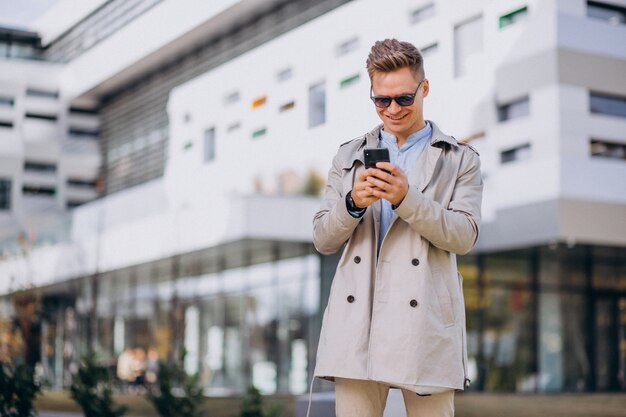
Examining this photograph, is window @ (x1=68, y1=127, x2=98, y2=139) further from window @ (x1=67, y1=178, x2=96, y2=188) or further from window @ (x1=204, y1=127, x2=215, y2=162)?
window @ (x1=204, y1=127, x2=215, y2=162)

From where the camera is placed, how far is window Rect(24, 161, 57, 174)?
1660 centimetres

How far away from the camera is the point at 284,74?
52.9 ft

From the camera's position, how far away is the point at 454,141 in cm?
313

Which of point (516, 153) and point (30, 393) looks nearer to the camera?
point (30, 393)

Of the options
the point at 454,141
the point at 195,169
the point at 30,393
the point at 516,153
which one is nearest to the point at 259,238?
the point at 195,169

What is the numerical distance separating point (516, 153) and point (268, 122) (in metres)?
3.99

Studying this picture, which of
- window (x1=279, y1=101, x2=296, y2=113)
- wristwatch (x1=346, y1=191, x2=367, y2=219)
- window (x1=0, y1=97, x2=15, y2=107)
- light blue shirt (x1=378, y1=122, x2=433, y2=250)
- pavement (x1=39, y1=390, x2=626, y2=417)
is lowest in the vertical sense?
pavement (x1=39, y1=390, x2=626, y2=417)

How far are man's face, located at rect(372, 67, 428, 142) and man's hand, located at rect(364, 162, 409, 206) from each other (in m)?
0.33

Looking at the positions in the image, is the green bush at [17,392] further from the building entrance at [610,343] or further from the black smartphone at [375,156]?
the building entrance at [610,343]

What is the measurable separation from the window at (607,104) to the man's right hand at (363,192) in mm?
11421

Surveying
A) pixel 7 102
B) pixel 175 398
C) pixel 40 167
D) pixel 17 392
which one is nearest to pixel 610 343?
pixel 40 167

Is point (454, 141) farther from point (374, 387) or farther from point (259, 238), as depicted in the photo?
point (259, 238)

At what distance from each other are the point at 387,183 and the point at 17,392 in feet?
23.2

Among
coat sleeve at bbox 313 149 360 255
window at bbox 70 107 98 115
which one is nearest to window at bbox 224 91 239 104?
window at bbox 70 107 98 115
